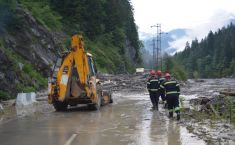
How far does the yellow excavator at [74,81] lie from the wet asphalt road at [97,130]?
7.67 feet

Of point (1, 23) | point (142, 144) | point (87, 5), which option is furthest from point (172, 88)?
point (87, 5)

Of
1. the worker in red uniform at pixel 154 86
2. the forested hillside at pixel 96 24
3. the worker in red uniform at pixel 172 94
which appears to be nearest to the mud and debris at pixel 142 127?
the worker in red uniform at pixel 172 94

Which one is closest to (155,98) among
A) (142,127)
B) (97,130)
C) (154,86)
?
(154,86)

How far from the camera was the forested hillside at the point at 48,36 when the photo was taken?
103ft

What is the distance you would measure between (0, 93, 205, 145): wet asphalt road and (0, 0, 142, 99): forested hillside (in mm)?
10570

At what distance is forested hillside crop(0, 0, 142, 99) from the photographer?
103 ft

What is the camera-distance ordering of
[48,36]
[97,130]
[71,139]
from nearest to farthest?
[71,139] < [97,130] < [48,36]

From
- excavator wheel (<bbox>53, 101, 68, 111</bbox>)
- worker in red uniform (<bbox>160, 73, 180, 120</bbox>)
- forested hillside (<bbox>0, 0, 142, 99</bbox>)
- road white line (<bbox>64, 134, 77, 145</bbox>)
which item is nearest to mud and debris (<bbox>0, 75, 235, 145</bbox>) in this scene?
road white line (<bbox>64, 134, 77, 145</bbox>)

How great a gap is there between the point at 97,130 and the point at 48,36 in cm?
2962

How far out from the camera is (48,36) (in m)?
43.1

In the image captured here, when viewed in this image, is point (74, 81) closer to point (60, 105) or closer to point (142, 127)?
point (60, 105)

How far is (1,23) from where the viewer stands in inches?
1464

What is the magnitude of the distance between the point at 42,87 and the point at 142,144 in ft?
80.2

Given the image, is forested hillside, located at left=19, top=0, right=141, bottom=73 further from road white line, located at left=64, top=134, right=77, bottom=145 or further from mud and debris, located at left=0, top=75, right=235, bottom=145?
road white line, located at left=64, top=134, right=77, bottom=145
